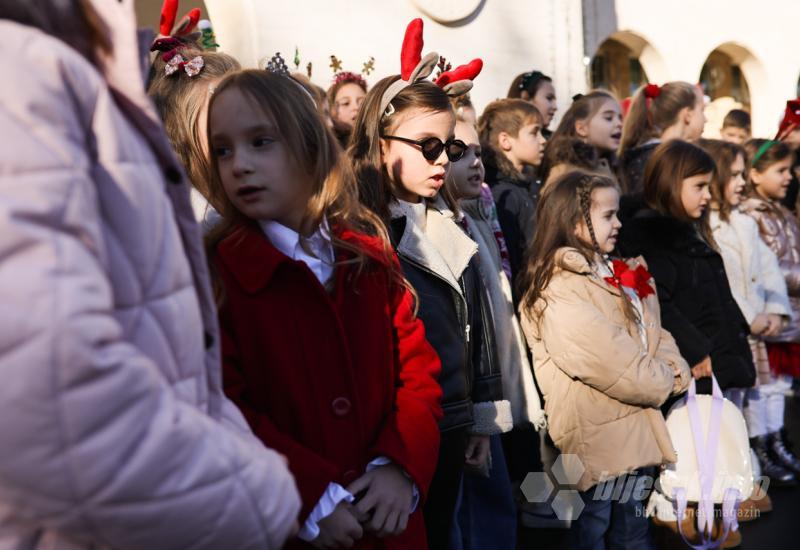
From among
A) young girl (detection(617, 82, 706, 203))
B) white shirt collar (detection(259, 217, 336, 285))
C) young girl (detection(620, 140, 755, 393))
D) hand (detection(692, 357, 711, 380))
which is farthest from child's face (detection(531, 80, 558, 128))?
white shirt collar (detection(259, 217, 336, 285))

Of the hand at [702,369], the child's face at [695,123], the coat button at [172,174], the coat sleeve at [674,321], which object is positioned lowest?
the hand at [702,369]

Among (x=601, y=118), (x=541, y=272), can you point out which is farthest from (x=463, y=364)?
(x=601, y=118)

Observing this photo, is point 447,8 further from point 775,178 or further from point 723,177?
point 723,177

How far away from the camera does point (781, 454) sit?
15.0ft

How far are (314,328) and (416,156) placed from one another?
3.39ft

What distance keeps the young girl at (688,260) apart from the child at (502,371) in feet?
3.07

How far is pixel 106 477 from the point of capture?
32.4 inches

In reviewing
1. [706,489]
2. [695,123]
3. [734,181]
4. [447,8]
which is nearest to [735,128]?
[695,123]

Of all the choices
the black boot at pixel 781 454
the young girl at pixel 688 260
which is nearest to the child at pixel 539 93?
the young girl at pixel 688 260

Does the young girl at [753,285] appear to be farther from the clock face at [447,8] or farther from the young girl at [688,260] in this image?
the clock face at [447,8]

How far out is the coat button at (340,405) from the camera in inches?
63.6

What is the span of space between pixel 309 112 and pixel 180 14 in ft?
22.8

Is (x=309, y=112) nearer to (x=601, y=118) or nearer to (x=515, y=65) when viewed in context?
(x=601, y=118)

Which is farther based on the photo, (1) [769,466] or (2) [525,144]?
(1) [769,466]
